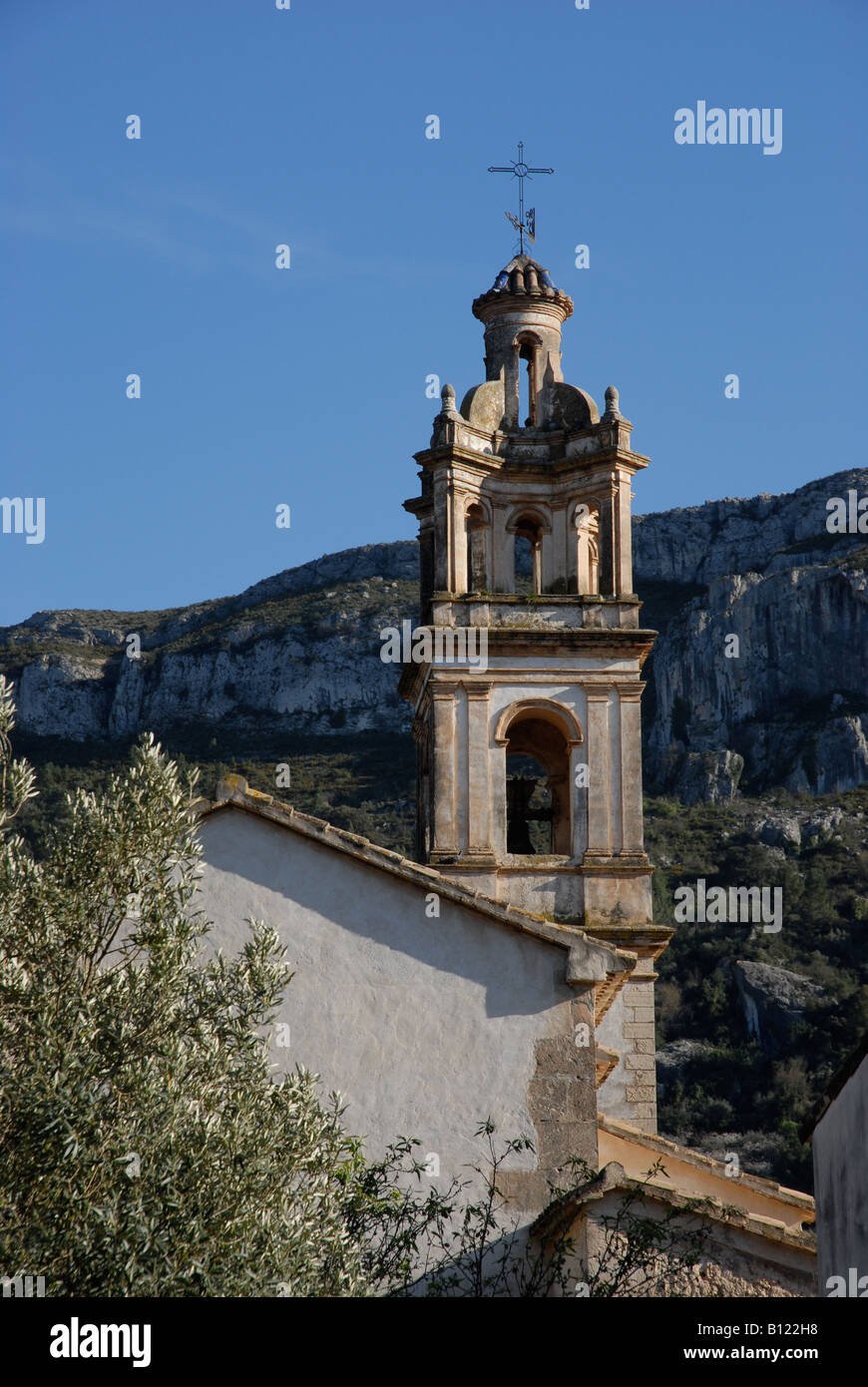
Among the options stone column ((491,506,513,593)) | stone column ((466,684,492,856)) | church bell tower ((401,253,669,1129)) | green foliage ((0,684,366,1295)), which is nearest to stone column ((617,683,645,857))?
church bell tower ((401,253,669,1129))

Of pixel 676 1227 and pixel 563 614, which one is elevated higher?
pixel 563 614

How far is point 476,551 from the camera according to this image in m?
25.5

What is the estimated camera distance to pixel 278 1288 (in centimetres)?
1005

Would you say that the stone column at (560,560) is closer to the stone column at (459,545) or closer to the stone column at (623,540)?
the stone column at (623,540)

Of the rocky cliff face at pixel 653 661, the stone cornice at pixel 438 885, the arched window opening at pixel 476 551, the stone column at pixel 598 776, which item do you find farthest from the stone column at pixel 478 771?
the rocky cliff face at pixel 653 661

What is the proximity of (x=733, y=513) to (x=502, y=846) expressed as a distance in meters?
76.3

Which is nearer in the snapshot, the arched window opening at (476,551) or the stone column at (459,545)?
the stone column at (459,545)

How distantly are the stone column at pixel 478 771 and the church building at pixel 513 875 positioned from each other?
1.1 inches

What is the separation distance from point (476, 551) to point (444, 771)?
3.41 meters

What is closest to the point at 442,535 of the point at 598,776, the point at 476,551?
the point at 476,551

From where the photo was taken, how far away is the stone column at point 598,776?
23.7 metres

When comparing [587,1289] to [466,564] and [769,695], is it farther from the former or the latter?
[769,695]

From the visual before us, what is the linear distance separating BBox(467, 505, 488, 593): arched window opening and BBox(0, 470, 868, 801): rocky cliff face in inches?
1925
